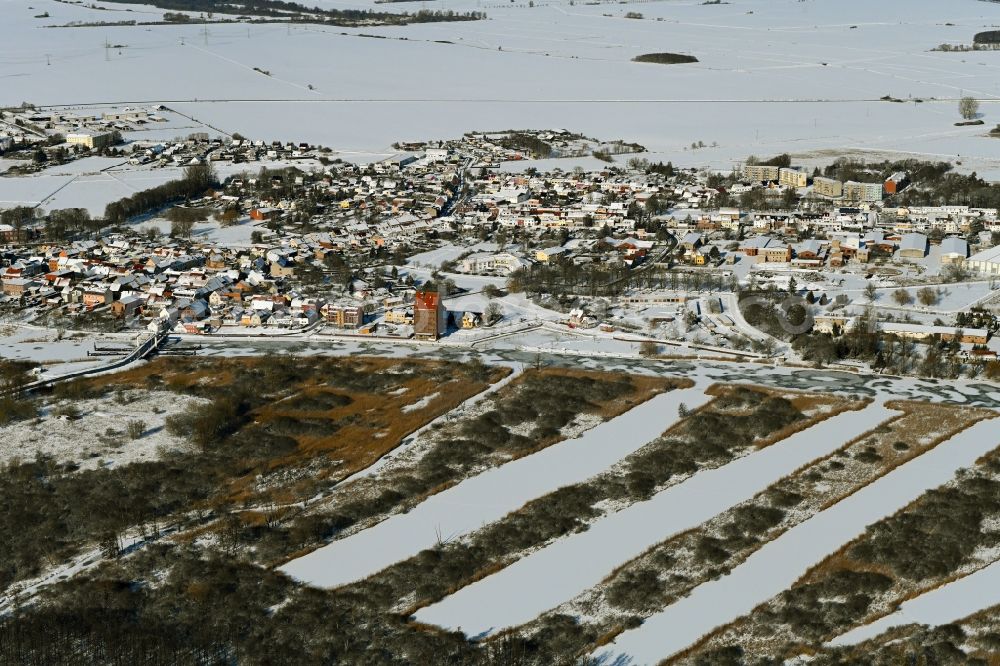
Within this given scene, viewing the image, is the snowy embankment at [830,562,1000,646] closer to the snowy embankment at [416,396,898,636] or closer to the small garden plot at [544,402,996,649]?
the small garden plot at [544,402,996,649]

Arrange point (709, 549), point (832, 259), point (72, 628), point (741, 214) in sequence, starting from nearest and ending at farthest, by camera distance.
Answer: point (72, 628) < point (709, 549) < point (832, 259) < point (741, 214)

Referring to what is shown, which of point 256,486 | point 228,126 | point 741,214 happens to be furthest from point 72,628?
point 228,126

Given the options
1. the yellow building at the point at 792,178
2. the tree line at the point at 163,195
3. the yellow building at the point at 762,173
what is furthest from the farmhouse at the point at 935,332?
the tree line at the point at 163,195

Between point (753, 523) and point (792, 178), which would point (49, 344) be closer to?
point (753, 523)

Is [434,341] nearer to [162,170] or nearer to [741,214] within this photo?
[741,214]

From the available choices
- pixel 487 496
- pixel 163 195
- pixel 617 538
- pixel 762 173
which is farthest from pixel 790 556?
pixel 163 195

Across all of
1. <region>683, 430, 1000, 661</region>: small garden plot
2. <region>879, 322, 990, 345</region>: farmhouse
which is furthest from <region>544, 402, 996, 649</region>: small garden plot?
<region>879, 322, 990, 345</region>: farmhouse
